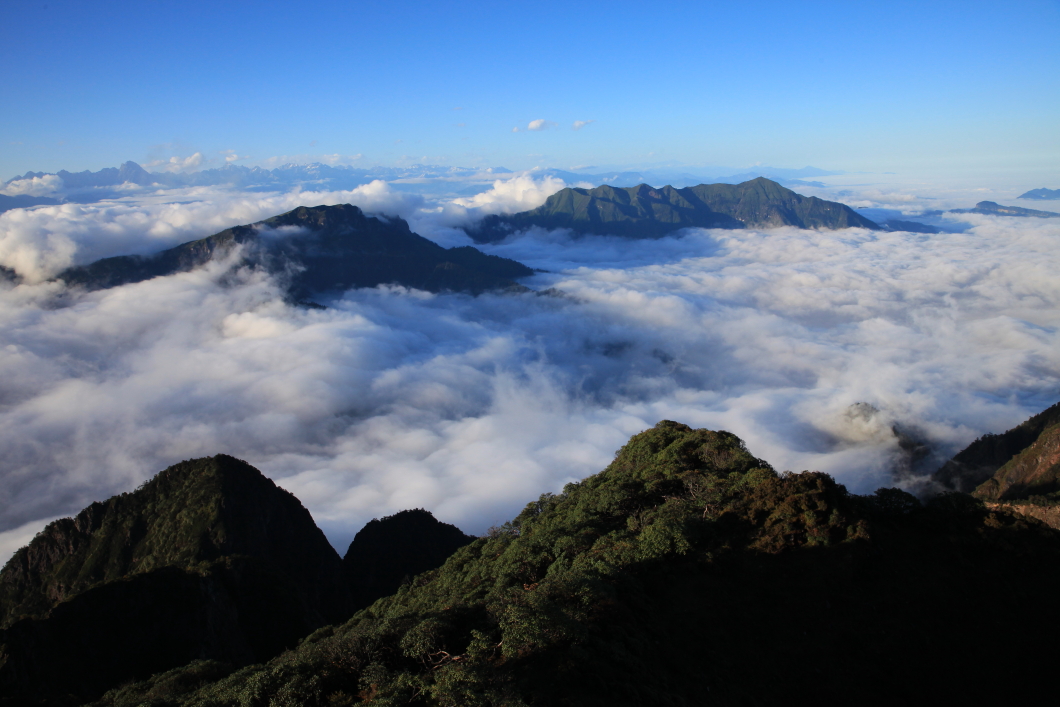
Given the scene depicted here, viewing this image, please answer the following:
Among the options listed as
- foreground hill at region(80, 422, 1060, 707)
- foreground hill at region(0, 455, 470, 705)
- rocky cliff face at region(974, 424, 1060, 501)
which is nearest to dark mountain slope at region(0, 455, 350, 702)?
foreground hill at region(0, 455, 470, 705)

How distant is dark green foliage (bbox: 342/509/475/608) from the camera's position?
7162 cm

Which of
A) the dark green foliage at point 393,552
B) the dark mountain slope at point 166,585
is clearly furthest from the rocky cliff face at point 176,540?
the dark green foliage at point 393,552

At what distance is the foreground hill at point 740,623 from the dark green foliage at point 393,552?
44.2m

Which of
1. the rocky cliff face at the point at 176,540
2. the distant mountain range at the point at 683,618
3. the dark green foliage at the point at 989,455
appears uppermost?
the distant mountain range at the point at 683,618

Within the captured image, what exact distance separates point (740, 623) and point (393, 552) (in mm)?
62913

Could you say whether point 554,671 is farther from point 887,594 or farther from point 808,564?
point 887,594

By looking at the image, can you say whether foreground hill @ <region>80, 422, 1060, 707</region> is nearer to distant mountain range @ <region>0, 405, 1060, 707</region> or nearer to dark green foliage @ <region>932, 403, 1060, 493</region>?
distant mountain range @ <region>0, 405, 1060, 707</region>

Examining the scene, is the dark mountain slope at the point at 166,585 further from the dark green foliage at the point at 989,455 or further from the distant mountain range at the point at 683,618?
the dark green foliage at the point at 989,455

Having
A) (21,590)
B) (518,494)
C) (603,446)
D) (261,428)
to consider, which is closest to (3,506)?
(261,428)

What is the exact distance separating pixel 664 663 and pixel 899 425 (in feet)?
526

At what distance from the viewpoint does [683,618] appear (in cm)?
2109

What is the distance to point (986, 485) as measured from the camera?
87688 mm

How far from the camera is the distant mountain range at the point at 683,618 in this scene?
1719 cm

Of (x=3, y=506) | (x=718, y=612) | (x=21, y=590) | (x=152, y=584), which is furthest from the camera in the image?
(x=3, y=506)
